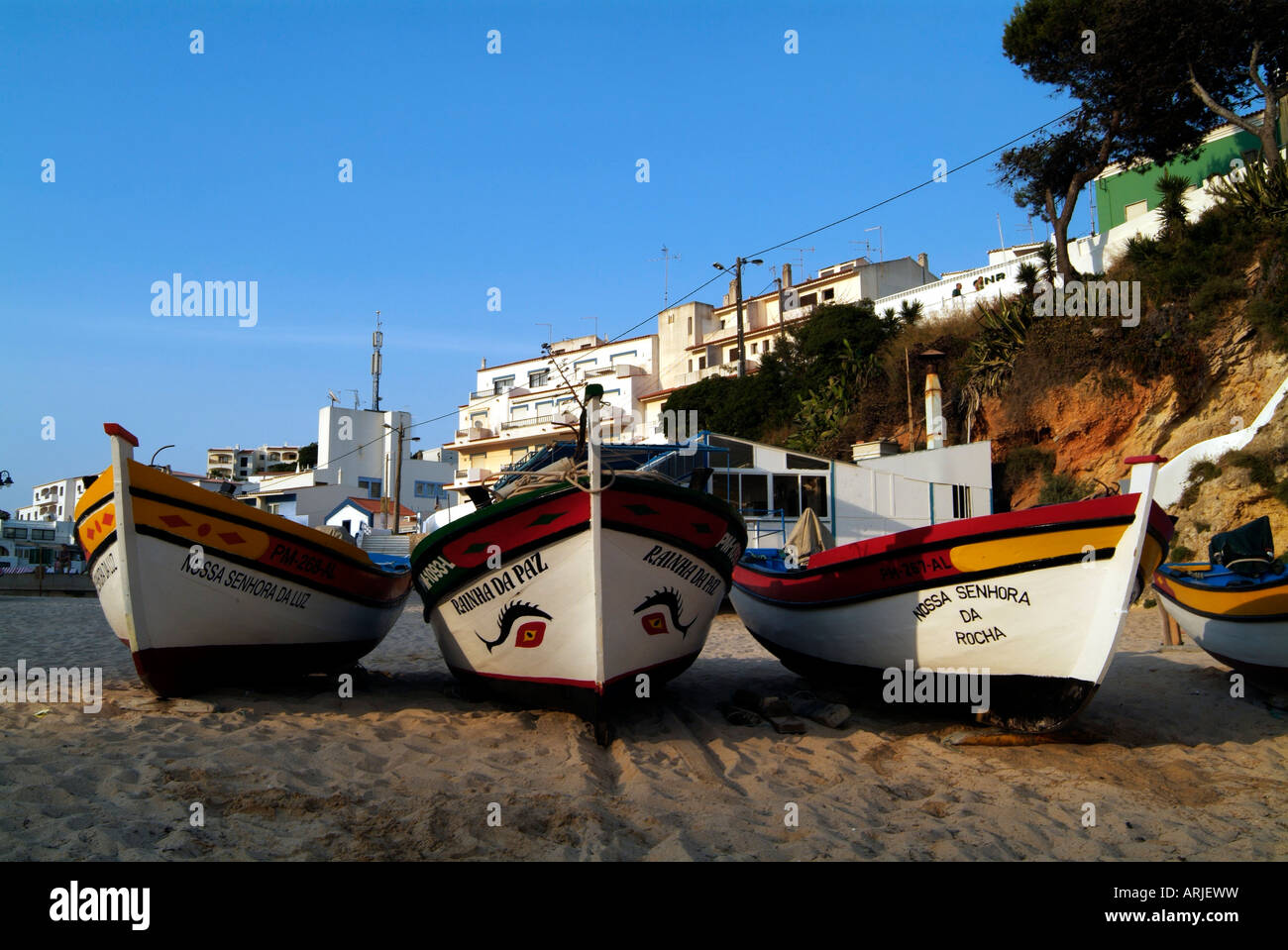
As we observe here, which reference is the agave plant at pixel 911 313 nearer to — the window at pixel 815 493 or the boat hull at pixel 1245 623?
the window at pixel 815 493

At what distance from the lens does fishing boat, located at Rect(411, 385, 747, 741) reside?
600 centimetres

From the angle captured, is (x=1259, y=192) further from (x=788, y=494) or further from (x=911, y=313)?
(x=911, y=313)

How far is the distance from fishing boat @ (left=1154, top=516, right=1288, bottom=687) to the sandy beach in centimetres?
47

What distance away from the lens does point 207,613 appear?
663cm

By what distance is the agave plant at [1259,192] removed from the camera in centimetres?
1850

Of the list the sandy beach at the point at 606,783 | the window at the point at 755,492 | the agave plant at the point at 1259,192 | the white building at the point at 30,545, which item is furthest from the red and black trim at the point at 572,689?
the white building at the point at 30,545

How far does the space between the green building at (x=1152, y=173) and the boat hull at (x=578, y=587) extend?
24.8 m

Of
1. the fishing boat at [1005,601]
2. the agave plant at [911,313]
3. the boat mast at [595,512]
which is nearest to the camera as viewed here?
the boat mast at [595,512]

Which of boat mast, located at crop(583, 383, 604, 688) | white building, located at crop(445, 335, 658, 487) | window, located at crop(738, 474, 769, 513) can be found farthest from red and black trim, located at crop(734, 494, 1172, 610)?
white building, located at crop(445, 335, 658, 487)

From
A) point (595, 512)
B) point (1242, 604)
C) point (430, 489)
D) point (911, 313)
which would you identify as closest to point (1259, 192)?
point (911, 313)

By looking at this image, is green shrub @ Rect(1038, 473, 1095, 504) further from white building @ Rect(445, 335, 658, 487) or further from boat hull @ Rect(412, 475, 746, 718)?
white building @ Rect(445, 335, 658, 487)

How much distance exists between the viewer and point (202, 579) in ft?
21.5

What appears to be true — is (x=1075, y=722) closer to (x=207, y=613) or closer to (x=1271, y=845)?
(x=1271, y=845)
